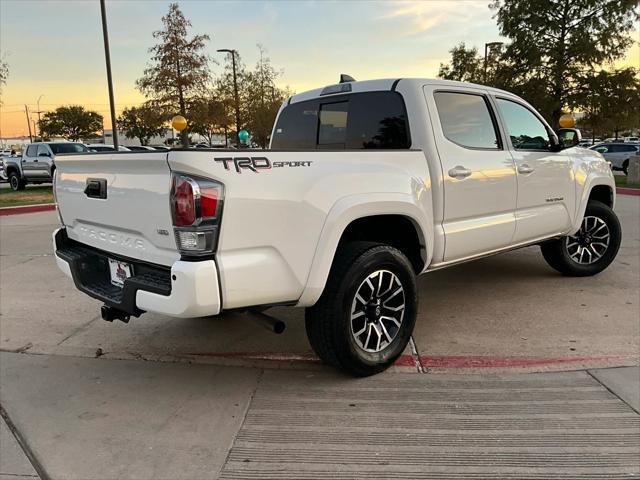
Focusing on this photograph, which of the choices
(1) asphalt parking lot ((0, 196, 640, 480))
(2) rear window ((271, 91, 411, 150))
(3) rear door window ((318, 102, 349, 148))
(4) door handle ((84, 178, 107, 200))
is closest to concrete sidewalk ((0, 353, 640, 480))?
(1) asphalt parking lot ((0, 196, 640, 480))

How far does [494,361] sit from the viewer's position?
379 centimetres

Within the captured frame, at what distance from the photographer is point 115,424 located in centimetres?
304

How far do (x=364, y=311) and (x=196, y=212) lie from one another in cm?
138

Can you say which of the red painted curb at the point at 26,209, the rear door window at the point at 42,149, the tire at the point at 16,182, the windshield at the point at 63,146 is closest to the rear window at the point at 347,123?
the red painted curb at the point at 26,209

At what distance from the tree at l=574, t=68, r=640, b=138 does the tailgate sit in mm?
24128

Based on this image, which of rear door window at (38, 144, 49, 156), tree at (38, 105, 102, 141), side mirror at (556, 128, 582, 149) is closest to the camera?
side mirror at (556, 128, 582, 149)

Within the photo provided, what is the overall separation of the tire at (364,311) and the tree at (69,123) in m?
80.8

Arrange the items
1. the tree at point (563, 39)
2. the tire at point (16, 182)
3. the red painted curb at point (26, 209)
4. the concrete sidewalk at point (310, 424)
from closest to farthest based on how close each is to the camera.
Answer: the concrete sidewalk at point (310, 424), the red painted curb at point (26, 209), the tire at point (16, 182), the tree at point (563, 39)

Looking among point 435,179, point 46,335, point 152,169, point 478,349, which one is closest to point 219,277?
point 152,169

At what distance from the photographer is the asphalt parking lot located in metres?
2.65

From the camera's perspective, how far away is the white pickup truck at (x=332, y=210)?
8.96 feet

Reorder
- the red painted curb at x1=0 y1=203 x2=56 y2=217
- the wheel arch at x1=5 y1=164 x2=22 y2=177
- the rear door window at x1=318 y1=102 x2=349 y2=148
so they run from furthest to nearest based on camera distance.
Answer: the wheel arch at x1=5 y1=164 x2=22 y2=177 < the red painted curb at x1=0 y1=203 x2=56 y2=217 < the rear door window at x1=318 y1=102 x2=349 y2=148

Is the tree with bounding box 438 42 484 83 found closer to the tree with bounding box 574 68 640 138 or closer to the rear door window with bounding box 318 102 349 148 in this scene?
the tree with bounding box 574 68 640 138

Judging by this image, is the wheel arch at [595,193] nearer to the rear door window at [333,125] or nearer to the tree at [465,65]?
the rear door window at [333,125]
